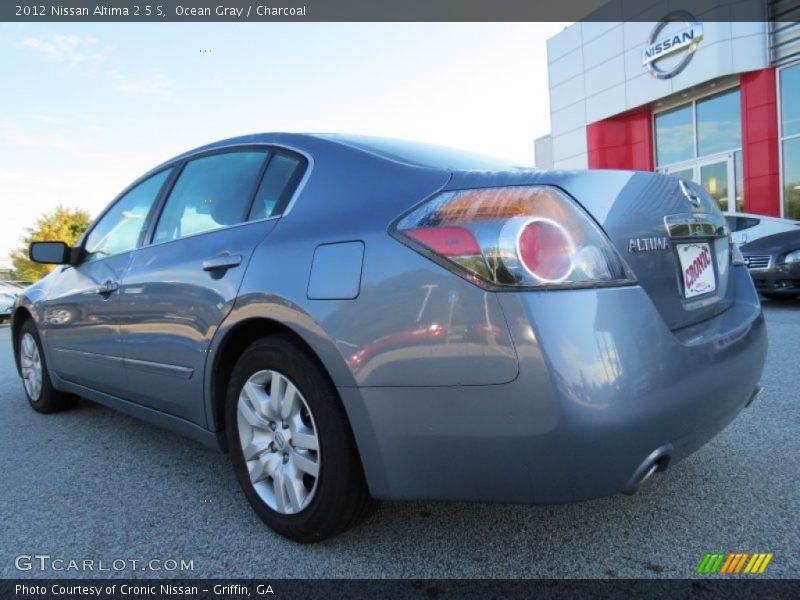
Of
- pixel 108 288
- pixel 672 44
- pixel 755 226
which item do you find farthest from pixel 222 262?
pixel 672 44

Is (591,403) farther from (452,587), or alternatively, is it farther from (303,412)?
(303,412)

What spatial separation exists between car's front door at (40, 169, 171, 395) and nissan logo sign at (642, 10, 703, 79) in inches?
621

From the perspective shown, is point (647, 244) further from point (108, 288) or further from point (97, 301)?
point (97, 301)

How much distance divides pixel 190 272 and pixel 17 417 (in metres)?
2.65

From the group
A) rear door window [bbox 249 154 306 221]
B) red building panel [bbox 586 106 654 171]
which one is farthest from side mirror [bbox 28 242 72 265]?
red building panel [bbox 586 106 654 171]

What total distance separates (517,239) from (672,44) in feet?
55.1

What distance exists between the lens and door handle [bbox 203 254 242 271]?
2219 mm

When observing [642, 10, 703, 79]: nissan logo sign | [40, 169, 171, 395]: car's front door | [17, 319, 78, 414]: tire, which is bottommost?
[17, 319, 78, 414]: tire

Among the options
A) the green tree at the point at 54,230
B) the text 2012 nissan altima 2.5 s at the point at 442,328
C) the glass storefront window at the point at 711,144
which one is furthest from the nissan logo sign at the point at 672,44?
the green tree at the point at 54,230

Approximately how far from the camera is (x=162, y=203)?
3.01m

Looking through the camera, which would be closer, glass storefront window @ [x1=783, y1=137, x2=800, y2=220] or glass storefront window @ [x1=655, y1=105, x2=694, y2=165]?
glass storefront window @ [x1=783, y1=137, x2=800, y2=220]

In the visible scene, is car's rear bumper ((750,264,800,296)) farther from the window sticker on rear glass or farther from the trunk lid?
the window sticker on rear glass

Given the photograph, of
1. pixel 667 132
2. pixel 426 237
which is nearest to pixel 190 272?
pixel 426 237

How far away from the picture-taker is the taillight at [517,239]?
→ 1573mm
